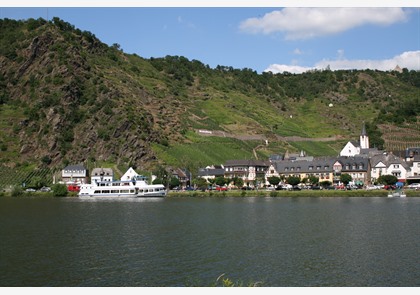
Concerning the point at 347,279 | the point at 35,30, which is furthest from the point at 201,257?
the point at 35,30

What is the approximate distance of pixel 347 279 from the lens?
28.2 metres

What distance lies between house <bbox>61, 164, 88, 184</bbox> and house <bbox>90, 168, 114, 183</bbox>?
2174mm

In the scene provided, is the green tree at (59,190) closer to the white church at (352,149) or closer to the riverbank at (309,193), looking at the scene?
the riverbank at (309,193)

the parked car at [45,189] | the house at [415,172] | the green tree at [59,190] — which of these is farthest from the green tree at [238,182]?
the parked car at [45,189]

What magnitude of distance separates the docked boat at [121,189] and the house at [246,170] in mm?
24593

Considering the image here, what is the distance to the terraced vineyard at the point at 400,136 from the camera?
152375 millimetres

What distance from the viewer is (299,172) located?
117375 mm

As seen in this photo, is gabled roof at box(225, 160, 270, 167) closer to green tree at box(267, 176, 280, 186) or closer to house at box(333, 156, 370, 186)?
green tree at box(267, 176, 280, 186)

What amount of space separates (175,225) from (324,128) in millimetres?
140830

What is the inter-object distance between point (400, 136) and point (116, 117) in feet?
286

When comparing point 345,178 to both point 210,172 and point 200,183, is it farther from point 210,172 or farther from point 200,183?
point 210,172

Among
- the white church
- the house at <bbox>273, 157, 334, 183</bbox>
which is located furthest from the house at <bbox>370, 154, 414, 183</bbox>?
the white church

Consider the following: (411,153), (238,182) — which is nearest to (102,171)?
(238,182)

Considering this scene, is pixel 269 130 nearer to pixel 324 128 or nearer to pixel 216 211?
pixel 324 128
